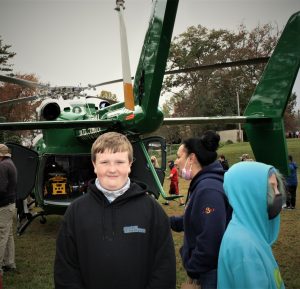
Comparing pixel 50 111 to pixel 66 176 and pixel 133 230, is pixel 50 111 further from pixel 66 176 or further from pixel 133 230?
pixel 133 230

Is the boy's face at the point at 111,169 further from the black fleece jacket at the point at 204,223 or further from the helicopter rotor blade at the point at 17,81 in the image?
the helicopter rotor blade at the point at 17,81

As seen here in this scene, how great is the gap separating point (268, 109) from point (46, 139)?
17.2ft

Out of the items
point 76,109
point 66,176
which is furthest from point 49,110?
point 66,176

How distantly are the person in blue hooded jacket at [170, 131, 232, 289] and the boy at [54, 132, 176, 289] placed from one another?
1.33ft

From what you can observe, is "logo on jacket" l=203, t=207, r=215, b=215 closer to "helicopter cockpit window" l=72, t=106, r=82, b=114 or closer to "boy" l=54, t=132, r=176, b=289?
"boy" l=54, t=132, r=176, b=289

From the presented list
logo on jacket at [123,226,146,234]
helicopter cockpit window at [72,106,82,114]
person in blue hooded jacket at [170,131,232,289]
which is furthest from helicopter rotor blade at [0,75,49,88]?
logo on jacket at [123,226,146,234]

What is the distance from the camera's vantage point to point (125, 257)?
6.39ft

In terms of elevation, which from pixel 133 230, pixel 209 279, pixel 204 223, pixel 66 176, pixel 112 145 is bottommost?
pixel 209 279

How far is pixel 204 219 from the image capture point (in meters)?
2.43

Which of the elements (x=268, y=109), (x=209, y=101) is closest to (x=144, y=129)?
(x=268, y=109)

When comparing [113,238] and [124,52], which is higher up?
[124,52]

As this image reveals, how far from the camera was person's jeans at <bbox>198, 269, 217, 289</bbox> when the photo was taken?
2.47 metres

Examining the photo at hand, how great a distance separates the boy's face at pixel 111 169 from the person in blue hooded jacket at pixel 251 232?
61cm

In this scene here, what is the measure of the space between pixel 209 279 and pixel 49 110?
600 centimetres
